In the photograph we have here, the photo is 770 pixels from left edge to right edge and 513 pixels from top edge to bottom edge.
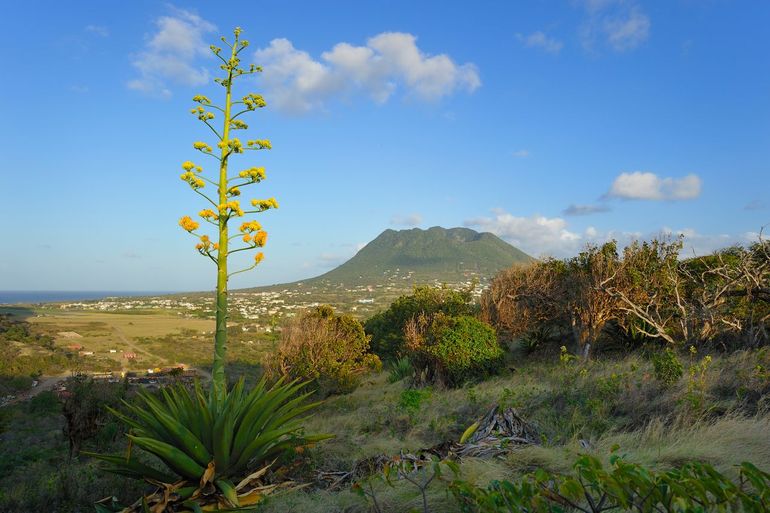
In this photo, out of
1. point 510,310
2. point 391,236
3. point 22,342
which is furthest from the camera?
point 391,236

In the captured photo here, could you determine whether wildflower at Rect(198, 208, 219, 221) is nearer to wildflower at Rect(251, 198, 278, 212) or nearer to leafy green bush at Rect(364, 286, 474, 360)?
wildflower at Rect(251, 198, 278, 212)

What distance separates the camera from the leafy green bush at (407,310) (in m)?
22.6

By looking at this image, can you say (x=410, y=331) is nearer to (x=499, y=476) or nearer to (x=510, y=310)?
(x=510, y=310)

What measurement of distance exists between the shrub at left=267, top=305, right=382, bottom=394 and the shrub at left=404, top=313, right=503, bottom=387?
2914mm

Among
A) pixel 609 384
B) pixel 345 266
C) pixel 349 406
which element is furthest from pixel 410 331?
pixel 345 266

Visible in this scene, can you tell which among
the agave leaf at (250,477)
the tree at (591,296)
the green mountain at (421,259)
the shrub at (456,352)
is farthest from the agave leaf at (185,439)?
the green mountain at (421,259)

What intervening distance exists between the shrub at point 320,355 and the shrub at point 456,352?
9.56ft

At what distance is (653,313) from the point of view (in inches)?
617

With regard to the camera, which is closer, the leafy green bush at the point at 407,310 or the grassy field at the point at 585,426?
the grassy field at the point at 585,426

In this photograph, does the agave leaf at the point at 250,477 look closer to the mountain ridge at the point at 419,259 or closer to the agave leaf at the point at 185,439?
the agave leaf at the point at 185,439

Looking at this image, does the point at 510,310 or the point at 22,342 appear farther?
the point at 22,342

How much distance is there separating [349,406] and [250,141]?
9.85 m

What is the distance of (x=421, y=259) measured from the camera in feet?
528

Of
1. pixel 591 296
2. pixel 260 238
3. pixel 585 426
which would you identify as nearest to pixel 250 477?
pixel 260 238
